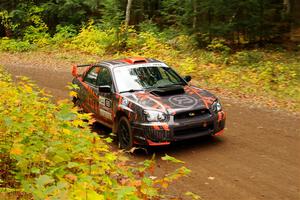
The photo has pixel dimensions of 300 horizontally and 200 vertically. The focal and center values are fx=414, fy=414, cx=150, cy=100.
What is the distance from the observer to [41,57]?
24.8 meters

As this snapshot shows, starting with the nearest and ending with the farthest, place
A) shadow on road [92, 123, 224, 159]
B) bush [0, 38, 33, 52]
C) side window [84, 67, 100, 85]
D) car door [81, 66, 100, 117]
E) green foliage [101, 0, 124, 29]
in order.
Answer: shadow on road [92, 123, 224, 159] < car door [81, 66, 100, 117] < side window [84, 67, 100, 85] < green foliage [101, 0, 124, 29] < bush [0, 38, 33, 52]

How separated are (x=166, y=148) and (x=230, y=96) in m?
5.69

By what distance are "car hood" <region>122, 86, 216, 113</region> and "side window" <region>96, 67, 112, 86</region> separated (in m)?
0.88

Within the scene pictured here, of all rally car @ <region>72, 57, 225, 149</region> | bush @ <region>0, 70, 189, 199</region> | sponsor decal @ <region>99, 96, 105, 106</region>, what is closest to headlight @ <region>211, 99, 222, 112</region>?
rally car @ <region>72, 57, 225, 149</region>

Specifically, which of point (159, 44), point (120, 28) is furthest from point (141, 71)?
point (120, 28)

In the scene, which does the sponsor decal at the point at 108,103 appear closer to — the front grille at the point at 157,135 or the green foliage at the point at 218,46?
the front grille at the point at 157,135

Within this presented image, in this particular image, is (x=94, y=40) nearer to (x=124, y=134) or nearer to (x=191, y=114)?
(x=124, y=134)

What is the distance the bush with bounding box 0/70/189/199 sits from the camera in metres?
4.73

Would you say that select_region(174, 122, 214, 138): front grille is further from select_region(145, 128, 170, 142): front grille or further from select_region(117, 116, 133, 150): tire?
select_region(117, 116, 133, 150): tire

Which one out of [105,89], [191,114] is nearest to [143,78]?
[105,89]

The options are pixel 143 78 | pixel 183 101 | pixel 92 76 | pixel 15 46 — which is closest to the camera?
pixel 183 101

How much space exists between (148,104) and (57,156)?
3.27 meters

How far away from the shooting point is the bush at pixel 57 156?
4.73m

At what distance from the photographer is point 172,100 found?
846cm
